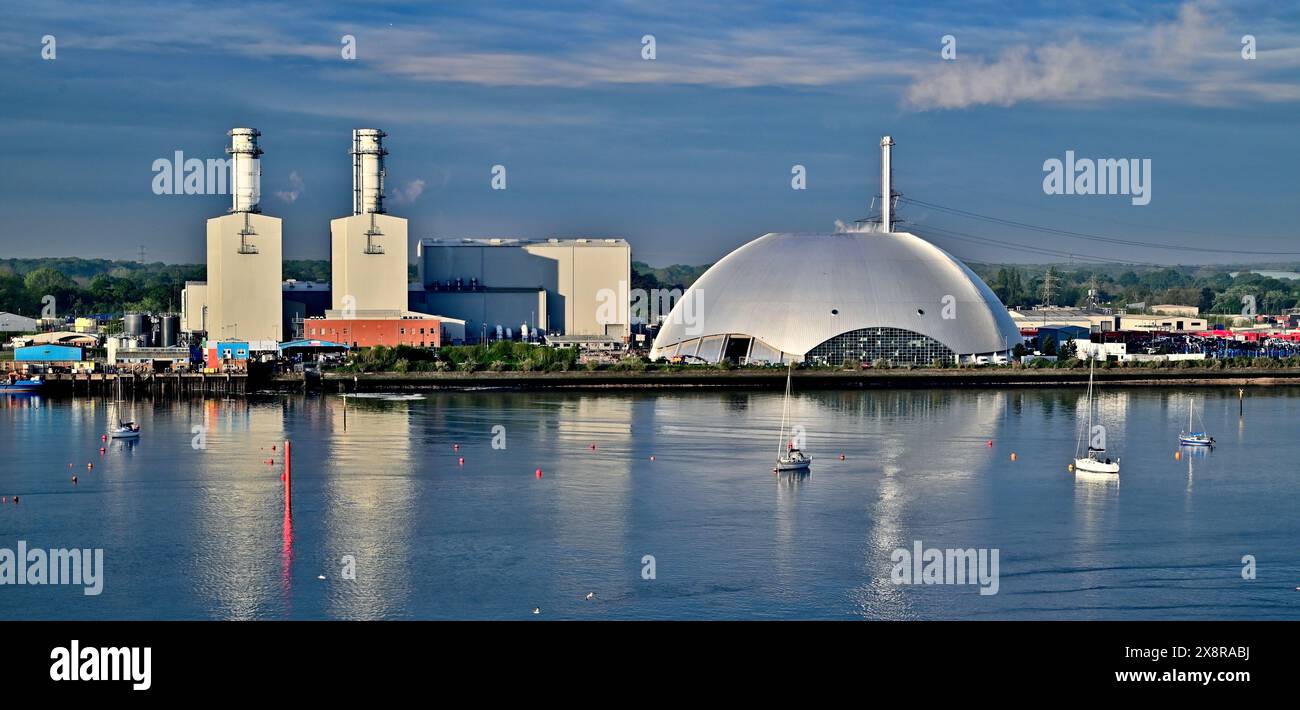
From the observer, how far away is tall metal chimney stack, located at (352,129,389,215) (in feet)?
140

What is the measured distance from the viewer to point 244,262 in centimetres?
4072

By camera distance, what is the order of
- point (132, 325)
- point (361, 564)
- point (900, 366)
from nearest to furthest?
point (361, 564) → point (900, 366) → point (132, 325)

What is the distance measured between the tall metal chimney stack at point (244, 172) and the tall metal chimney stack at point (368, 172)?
3.03 m

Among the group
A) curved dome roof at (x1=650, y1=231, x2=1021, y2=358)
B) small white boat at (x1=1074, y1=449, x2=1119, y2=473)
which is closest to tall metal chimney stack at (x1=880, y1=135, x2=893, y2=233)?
curved dome roof at (x1=650, y1=231, x2=1021, y2=358)

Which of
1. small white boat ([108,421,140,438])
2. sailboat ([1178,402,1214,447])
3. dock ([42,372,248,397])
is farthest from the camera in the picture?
dock ([42,372,248,397])

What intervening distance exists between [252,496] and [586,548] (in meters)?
5.07

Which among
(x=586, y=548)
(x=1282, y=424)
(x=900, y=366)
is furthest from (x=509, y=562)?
(x=900, y=366)

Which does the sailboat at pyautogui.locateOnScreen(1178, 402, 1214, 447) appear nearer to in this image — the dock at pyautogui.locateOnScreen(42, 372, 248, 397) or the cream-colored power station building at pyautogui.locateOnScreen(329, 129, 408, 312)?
the dock at pyautogui.locateOnScreen(42, 372, 248, 397)

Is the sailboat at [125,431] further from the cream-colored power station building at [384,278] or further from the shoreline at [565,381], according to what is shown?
the cream-colored power station building at [384,278]

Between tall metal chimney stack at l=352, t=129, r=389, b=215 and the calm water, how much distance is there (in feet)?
54.1

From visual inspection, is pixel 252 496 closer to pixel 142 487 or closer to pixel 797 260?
pixel 142 487

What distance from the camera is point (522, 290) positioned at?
47875 millimetres

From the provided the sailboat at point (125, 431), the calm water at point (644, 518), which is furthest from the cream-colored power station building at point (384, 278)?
the sailboat at point (125, 431)

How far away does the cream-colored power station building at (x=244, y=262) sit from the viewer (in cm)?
4038
